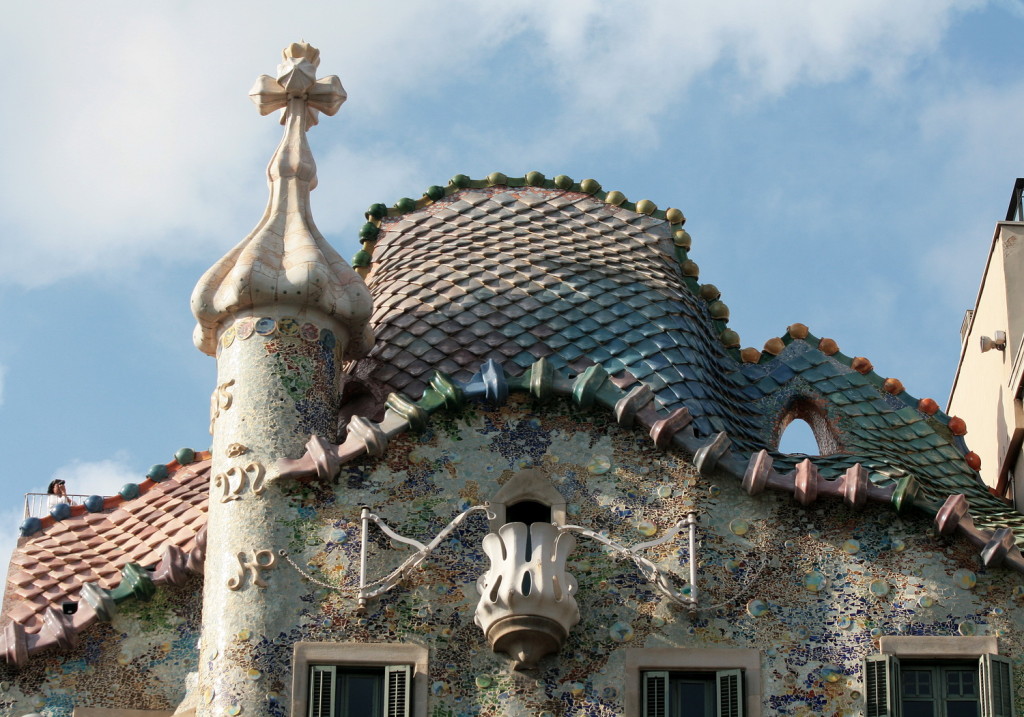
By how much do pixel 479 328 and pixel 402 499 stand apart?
2.07 m

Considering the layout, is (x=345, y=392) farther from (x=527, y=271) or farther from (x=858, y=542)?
(x=858, y=542)

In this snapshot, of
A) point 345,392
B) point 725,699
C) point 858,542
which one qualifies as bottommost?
point 725,699

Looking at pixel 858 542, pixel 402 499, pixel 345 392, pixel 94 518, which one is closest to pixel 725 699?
pixel 858 542

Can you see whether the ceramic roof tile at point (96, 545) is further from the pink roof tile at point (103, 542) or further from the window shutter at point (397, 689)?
the window shutter at point (397, 689)

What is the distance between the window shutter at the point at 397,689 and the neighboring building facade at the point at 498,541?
2 cm

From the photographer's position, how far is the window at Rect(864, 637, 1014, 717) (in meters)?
19.3

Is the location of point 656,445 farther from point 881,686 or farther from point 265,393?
point 265,393

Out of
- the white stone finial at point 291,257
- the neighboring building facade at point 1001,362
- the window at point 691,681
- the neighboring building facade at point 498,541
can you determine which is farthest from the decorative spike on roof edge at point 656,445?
the neighboring building facade at point 1001,362

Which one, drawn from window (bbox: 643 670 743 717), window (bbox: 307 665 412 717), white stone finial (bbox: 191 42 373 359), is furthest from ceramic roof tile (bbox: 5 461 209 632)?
window (bbox: 643 670 743 717)

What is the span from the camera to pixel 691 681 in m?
19.5

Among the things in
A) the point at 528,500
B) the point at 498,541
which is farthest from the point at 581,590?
the point at 528,500

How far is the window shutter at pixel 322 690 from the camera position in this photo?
63.2 ft

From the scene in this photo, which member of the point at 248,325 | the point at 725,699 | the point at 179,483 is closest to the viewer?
the point at 725,699

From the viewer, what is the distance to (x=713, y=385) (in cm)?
2166
